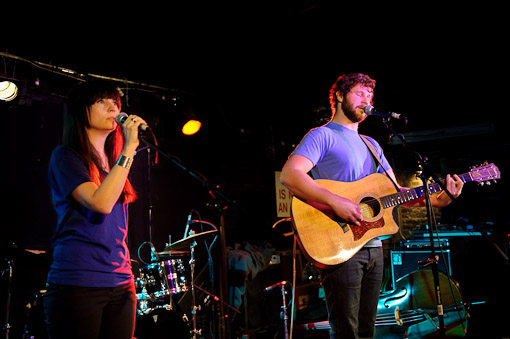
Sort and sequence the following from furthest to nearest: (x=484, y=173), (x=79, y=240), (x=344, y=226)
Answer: (x=484, y=173) → (x=344, y=226) → (x=79, y=240)

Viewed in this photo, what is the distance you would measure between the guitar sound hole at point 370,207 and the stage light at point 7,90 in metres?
4.60

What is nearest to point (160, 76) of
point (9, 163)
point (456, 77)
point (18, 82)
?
point (18, 82)

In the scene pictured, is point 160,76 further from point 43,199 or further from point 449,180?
point 449,180

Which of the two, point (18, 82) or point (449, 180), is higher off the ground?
point (18, 82)

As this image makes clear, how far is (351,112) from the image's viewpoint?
3270 mm

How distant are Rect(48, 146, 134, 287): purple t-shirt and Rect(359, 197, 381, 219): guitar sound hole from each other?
1767 millimetres

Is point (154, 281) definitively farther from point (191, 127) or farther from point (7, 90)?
point (7, 90)

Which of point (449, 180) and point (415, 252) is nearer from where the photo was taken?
point (449, 180)

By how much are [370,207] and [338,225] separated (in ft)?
1.25

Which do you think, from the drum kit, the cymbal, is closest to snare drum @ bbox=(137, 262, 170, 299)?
the drum kit

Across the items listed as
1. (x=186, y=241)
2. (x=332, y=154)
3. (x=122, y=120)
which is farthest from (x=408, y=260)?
(x=122, y=120)

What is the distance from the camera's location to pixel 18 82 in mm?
5102

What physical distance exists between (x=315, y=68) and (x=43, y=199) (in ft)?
15.8

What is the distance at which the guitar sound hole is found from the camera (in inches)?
117
